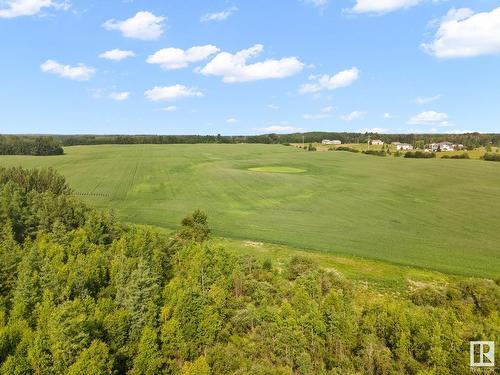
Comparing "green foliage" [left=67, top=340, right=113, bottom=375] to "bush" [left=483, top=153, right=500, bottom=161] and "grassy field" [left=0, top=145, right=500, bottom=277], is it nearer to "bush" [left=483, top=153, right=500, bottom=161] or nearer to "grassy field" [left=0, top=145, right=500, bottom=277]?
"grassy field" [left=0, top=145, right=500, bottom=277]

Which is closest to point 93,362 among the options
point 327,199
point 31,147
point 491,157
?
point 327,199

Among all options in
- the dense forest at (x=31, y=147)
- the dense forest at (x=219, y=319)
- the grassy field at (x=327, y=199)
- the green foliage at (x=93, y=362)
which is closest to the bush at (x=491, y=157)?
the grassy field at (x=327, y=199)

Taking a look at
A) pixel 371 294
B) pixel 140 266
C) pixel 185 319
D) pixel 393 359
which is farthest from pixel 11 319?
pixel 371 294

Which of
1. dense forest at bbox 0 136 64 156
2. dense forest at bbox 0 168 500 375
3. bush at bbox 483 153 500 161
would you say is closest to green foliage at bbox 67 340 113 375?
dense forest at bbox 0 168 500 375

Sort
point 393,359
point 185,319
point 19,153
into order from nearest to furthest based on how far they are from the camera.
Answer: point 393,359 < point 185,319 < point 19,153

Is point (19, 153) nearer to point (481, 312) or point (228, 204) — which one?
point (228, 204)

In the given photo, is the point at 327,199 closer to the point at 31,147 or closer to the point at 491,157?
the point at 491,157

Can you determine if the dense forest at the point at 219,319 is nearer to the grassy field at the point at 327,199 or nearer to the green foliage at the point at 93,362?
the green foliage at the point at 93,362
